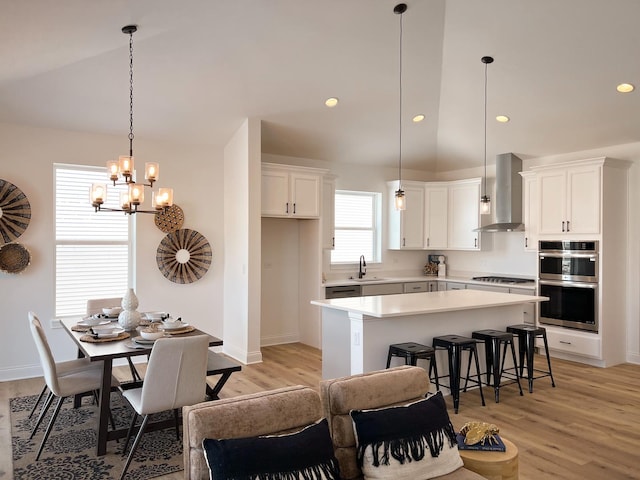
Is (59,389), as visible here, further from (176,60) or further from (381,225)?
(381,225)

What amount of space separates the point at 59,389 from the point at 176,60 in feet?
9.65

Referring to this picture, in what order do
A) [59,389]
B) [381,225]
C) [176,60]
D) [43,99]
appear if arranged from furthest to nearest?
[381,225] < [43,99] < [176,60] < [59,389]

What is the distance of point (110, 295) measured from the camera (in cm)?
590

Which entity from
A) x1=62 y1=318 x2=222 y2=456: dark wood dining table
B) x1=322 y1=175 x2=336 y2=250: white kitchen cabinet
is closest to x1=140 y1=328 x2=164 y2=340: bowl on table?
x1=62 y1=318 x2=222 y2=456: dark wood dining table

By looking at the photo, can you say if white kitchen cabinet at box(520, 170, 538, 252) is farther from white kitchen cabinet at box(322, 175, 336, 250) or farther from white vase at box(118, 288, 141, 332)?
white vase at box(118, 288, 141, 332)

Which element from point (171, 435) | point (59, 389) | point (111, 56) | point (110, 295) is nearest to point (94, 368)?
point (59, 389)

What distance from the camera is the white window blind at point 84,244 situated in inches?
221

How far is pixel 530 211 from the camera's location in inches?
259

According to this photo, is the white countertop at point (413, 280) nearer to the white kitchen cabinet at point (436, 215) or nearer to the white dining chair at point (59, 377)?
the white kitchen cabinet at point (436, 215)

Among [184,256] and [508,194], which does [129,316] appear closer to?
[184,256]

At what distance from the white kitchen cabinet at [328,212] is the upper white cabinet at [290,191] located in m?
0.17

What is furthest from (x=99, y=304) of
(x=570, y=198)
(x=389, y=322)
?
(x=570, y=198)

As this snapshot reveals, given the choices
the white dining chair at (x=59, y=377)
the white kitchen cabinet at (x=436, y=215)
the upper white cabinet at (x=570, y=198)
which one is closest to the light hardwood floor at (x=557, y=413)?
the white dining chair at (x=59, y=377)

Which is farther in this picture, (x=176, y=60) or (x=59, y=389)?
(x=176, y=60)
